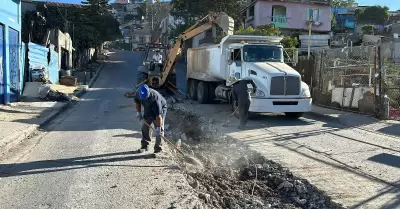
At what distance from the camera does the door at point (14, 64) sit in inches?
668

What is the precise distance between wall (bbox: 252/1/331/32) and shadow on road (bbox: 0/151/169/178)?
4030 cm

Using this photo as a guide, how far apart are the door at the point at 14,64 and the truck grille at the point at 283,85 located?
35.5ft

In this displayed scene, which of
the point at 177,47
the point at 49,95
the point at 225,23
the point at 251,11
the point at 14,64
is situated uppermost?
the point at 251,11

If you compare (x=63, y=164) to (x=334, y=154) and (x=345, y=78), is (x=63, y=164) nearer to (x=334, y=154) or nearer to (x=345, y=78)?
(x=334, y=154)

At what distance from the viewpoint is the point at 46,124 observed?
1255 centimetres

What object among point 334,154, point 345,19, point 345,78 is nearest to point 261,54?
point 345,78

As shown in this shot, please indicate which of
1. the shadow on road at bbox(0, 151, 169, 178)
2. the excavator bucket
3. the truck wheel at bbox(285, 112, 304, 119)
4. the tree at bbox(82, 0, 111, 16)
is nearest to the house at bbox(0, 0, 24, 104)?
the excavator bucket

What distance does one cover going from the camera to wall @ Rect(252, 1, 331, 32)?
4594cm

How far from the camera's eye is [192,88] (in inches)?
788

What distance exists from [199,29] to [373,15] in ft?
194

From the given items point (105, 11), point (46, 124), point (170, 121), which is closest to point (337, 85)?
point (170, 121)

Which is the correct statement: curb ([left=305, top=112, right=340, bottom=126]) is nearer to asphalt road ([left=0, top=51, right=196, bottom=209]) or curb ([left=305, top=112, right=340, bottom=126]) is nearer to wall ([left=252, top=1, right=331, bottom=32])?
asphalt road ([left=0, top=51, right=196, bottom=209])

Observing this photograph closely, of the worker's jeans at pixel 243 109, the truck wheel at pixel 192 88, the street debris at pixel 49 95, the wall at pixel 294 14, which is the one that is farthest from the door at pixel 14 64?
the wall at pixel 294 14

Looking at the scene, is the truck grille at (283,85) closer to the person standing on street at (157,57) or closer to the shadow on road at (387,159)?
the shadow on road at (387,159)
